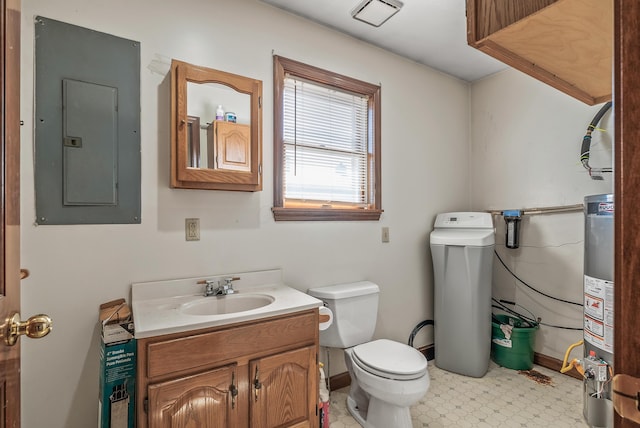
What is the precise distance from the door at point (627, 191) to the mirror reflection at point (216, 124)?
5.22ft

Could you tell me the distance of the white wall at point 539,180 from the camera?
7.63 feet

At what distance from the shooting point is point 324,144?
225cm

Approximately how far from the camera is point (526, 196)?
2.63 m

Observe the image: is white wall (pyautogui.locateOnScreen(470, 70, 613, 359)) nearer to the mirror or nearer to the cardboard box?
the mirror

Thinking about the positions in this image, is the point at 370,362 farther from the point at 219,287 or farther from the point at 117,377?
the point at 117,377

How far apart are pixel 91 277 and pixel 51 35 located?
1.10m

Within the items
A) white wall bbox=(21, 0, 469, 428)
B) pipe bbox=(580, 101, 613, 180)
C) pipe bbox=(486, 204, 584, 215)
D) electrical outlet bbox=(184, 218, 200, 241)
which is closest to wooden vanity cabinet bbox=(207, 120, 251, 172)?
white wall bbox=(21, 0, 469, 428)

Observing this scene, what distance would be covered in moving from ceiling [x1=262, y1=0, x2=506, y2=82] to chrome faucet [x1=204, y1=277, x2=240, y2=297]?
1693 millimetres

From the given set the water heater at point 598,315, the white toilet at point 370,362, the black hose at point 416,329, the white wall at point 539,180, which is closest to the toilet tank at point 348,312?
the white toilet at point 370,362

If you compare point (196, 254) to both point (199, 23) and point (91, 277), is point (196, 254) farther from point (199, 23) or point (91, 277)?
point (199, 23)

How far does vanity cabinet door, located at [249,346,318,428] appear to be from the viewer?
1.42 m

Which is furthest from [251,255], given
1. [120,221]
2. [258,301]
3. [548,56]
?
[548,56]

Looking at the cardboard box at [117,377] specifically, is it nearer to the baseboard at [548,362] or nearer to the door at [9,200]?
the door at [9,200]

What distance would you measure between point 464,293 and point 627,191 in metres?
2.15
